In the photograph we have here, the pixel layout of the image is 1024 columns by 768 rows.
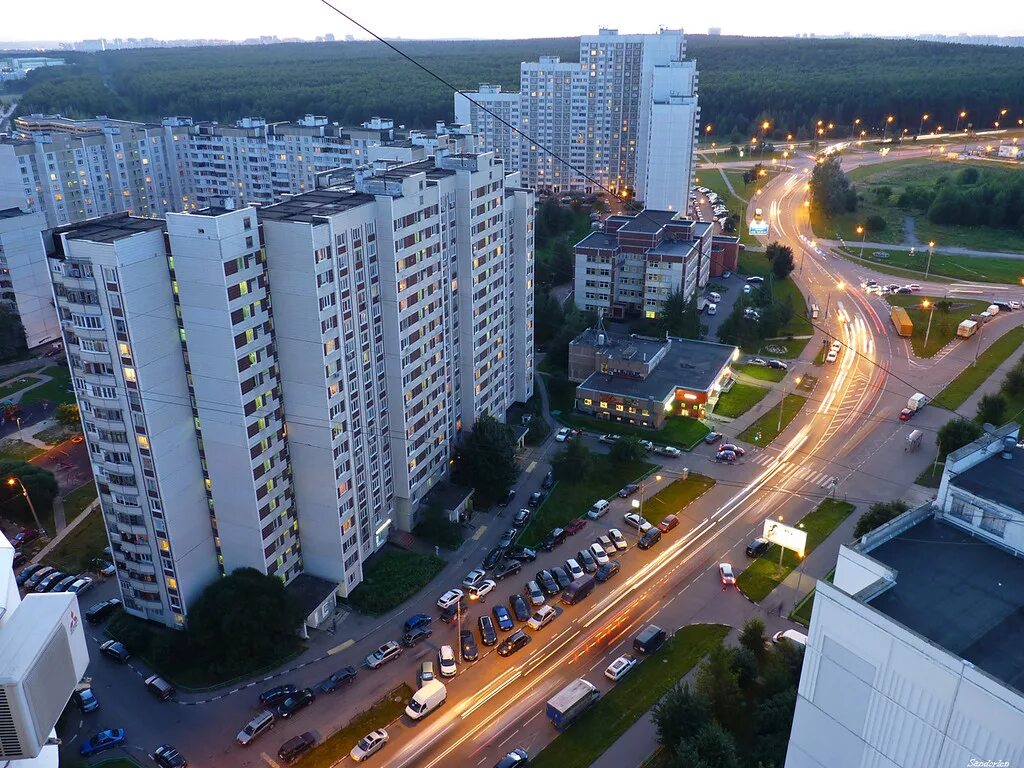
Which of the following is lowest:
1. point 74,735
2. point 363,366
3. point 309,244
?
point 74,735

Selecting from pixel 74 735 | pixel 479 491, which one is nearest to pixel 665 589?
pixel 479 491

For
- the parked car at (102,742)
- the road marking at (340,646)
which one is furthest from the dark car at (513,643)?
the parked car at (102,742)

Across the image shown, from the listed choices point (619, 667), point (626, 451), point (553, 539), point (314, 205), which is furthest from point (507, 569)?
point (314, 205)

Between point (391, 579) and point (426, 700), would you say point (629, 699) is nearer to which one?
point (426, 700)

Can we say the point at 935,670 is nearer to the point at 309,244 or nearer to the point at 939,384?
the point at 309,244

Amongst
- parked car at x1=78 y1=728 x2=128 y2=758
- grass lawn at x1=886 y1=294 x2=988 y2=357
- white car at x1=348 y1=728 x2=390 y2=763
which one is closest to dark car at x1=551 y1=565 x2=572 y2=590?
white car at x1=348 y1=728 x2=390 y2=763

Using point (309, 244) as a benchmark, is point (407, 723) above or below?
below
